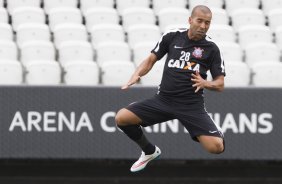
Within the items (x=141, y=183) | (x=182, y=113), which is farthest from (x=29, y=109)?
(x=182, y=113)

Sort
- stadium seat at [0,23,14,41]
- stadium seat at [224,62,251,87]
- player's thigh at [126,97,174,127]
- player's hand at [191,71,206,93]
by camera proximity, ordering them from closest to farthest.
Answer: player's hand at [191,71,206,93] < player's thigh at [126,97,174,127] < stadium seat at [224,62,251,87] < stadium seat at [0,23,14,41]

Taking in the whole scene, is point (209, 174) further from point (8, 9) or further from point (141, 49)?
point (8, 9)

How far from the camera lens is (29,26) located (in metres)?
11.3

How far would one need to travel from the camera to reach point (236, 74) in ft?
33.9

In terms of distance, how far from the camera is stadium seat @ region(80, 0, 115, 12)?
12.2 m

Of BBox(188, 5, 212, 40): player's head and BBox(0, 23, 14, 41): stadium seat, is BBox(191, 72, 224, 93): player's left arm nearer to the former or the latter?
BBox(188, 5, 212, 40): player's head

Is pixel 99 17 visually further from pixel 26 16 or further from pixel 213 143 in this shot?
pixel 213 143

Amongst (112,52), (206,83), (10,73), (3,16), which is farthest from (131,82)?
(3,16)

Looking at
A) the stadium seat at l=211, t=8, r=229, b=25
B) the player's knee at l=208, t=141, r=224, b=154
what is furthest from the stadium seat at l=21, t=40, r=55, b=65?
the player's knee at l=208, t=141, r=224, b=154

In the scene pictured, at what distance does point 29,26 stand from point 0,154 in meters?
2.25

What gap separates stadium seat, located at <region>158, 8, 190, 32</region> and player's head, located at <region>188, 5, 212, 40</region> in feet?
13.0

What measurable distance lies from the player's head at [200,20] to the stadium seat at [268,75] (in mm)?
2726

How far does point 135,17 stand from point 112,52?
4.11ft

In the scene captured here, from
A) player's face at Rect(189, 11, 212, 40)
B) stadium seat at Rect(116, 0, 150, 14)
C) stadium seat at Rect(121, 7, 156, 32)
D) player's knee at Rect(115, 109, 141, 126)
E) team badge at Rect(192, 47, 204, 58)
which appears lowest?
player's knee at Rect(115, 109, 141, 126)
